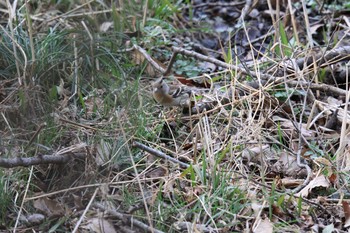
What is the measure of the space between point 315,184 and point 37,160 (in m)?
1.37

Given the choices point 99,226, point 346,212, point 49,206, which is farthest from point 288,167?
point 49,206

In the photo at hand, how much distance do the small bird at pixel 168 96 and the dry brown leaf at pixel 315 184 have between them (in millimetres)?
965

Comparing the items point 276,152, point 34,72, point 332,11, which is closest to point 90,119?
point 34,72

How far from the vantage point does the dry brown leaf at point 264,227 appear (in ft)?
10.8

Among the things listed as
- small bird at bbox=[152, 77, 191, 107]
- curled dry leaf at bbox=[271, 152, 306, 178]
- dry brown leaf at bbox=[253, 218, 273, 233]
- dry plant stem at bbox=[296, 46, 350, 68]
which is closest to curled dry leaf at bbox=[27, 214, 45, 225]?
dry brown leaf at bbox=[253, 218, 273, 233]

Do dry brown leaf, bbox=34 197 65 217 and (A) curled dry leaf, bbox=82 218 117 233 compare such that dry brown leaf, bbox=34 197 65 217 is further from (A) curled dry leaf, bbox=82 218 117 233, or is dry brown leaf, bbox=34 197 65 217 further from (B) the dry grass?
(A) curled dry leaf, bbox=82 218 117 233

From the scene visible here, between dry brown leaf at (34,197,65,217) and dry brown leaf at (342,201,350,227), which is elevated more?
dry brown leaf at (34,197,65,217)

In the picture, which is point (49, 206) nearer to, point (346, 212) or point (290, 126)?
point (346, 212)

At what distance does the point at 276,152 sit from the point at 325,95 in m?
0.76

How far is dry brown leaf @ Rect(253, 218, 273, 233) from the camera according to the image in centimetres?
330

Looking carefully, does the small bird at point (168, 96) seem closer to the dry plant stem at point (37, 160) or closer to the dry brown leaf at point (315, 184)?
the dry plant stem at point (37, 160)

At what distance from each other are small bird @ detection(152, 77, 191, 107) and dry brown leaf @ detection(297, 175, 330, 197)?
3.17 feet

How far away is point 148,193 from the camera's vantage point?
3578 millimetres

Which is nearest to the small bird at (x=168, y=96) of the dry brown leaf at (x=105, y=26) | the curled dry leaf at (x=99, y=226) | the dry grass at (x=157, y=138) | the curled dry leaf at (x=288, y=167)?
the dry grass at (x=157, y=138)
